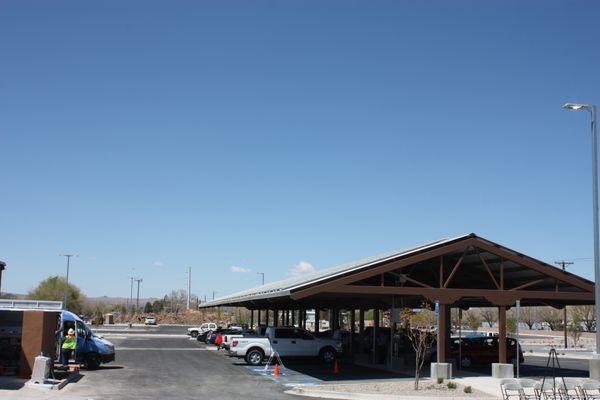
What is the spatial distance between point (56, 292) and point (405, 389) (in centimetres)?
8052

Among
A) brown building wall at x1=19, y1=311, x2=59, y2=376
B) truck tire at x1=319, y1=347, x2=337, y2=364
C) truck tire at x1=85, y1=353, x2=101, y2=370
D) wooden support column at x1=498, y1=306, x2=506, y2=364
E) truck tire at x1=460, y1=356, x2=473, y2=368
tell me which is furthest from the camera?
truck tire at x1=319, y1=347, x2=337, y2=364

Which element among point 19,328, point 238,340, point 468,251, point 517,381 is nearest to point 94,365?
point 19,328

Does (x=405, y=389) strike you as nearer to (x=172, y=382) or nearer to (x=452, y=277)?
(x=452, y=277)

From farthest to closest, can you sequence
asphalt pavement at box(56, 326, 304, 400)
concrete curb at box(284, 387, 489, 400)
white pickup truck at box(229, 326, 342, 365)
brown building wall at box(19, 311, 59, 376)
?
white pickup truck at box(229, 326, 342, 365) → brown building wall at box(19, 311, 59, 376) → asphalt pavement at box(56, 326, 304, 400) → concrete curb at box(284, 387, 489, 400)

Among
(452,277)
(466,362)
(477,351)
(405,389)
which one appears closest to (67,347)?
(405,389)

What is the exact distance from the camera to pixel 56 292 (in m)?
92.8

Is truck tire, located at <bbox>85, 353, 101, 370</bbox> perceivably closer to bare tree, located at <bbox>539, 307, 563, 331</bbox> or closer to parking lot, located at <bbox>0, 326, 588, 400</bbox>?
parking lot, located at <bbox>0, 326, 588, 400</bbox>

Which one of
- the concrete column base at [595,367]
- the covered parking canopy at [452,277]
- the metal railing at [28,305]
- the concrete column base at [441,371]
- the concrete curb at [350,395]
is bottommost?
the concrete curb at [350,395]

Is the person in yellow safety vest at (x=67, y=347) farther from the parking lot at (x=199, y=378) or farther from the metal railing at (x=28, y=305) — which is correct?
the metal railing at (x=28, y=305)

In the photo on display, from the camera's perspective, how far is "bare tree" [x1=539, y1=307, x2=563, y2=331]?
342 feet

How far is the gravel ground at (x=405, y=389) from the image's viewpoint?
2028cm

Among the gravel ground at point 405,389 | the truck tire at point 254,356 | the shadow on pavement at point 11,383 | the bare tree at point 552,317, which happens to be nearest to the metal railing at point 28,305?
the shadow on pavement at point 11,383

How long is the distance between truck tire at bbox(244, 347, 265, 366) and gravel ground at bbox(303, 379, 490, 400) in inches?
359

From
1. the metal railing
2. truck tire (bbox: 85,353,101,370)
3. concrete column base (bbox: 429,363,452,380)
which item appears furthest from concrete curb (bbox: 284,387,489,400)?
truck tire (bbox: 85,353,101,370)
